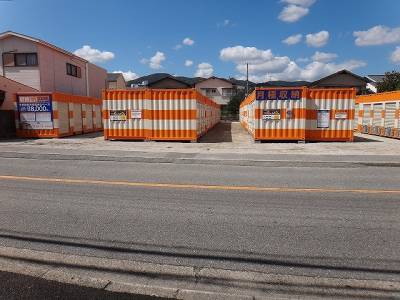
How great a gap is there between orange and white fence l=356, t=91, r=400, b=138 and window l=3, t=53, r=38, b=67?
82.8 ft

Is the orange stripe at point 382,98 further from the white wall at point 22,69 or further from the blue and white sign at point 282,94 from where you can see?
the white wall at point 22,69

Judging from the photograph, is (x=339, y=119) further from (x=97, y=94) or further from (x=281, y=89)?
(x=97, y=94)

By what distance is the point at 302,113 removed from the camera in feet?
57.6

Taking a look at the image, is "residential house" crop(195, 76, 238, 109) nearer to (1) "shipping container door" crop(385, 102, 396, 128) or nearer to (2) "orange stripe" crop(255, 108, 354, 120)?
(1) "shipping container door" crop(385, 102, 396, 128)

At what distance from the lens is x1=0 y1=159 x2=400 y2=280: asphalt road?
4188 millimetres

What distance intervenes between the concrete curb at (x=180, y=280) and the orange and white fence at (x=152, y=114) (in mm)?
14330

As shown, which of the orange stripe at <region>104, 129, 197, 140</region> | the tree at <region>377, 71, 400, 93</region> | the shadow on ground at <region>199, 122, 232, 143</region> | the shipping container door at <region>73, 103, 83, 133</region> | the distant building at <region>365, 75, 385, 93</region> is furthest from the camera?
the distant building at <region>365, 75, 385, 93</region>

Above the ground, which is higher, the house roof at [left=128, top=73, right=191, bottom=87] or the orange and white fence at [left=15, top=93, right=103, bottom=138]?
the house roof at [left=128, top=73, right=191, bottom=87]

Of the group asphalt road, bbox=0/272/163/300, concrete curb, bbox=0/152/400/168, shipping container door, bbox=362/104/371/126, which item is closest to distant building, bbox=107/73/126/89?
shipping container door, bbox=362/104/371/126

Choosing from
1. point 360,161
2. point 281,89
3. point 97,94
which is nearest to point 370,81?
point 97,94

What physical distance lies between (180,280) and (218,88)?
7453cm

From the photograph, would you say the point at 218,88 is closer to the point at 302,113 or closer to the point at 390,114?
the point at 390,114

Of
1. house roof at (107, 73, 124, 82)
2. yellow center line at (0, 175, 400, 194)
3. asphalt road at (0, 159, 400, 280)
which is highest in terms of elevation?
house roof at (107, 73, 124, 82)

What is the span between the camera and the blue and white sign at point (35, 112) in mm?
20609
